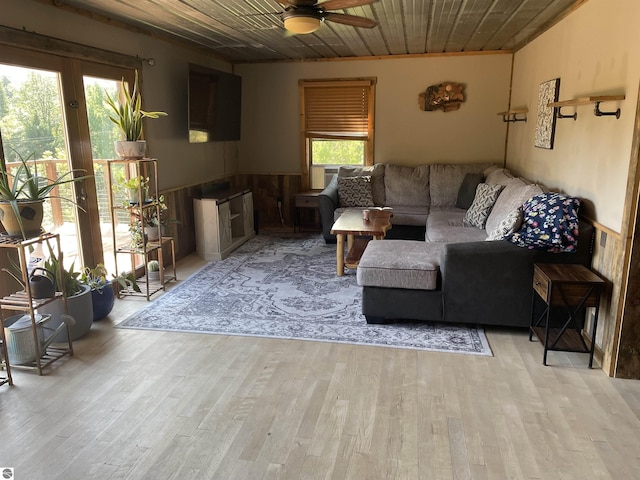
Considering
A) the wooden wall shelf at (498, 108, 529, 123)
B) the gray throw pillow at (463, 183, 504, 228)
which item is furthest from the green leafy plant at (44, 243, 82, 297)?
the wooden wall shelf at (498, 108, 529, 123)

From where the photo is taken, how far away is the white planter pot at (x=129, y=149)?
3.71 m

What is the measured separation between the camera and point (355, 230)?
14.3 ft

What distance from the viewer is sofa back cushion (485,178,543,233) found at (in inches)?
145

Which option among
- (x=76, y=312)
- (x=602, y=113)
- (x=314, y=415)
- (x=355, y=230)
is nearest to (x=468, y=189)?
(x=355, y=230)

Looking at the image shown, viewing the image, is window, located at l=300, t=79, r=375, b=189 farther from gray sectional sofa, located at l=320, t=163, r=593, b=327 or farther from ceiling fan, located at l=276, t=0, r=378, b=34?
ceiling fan, located at l=276, t=0, r=378, b=34

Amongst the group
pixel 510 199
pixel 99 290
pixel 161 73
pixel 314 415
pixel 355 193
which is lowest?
pixel 314 415

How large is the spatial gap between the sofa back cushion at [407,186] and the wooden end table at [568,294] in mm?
3021

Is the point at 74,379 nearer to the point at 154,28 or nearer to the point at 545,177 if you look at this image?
the point at 154,28

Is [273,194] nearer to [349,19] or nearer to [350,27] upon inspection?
[350,27]

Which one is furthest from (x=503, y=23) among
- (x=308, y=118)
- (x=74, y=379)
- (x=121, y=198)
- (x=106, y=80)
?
(x=74, y=379)

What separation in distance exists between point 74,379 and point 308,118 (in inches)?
185

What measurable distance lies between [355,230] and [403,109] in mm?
2607

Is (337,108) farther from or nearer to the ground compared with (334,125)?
farther from the ground

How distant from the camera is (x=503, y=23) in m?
4.29
